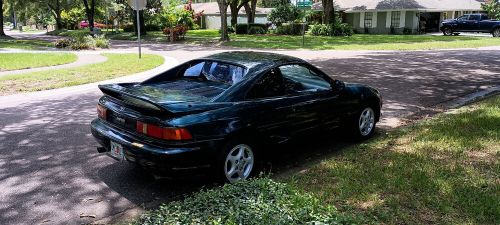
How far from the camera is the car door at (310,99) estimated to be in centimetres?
541

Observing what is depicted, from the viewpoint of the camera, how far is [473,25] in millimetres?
35656

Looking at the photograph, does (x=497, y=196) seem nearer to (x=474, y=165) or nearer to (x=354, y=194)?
(x=474, y=165)

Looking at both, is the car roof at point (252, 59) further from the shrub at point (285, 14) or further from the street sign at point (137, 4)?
the shrub at point (285, 14)

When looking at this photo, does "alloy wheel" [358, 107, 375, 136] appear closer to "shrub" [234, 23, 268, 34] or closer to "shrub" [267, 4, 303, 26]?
"shrub" [234, 23, 268, 34]

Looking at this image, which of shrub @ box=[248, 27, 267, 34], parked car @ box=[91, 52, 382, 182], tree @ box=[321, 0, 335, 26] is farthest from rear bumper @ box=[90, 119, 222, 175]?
shrub @ box=[248, 27, 267, 34]

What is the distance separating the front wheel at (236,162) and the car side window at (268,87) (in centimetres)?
58

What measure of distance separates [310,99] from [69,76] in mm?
9979

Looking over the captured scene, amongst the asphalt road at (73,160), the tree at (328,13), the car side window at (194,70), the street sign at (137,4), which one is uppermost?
the tree at (328,13)

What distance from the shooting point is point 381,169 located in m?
4.98

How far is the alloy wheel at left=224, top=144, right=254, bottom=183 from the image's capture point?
15.5 ft

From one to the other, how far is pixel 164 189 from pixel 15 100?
6.70 m

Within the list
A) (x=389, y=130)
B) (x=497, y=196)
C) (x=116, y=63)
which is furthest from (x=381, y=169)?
(x=116, y=63)

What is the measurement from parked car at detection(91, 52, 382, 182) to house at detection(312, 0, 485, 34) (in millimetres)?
36315

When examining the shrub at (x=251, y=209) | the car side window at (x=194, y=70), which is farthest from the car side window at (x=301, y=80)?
the shrub at (x=251, y=209)
